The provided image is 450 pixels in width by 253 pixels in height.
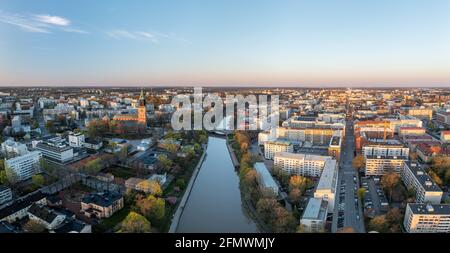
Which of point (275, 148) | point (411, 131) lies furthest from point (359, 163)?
point (411, 131)

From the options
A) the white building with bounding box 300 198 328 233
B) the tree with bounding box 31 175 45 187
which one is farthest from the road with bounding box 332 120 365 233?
the tree with bounding box 31 175 45 187

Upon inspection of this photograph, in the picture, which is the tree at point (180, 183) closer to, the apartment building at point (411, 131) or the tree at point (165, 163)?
the tree at point (165, 163)

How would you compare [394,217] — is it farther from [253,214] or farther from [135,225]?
[135,225]

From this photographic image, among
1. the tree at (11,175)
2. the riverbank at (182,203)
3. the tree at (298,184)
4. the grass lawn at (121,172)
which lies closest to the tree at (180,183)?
the riverbank at (182,203)
